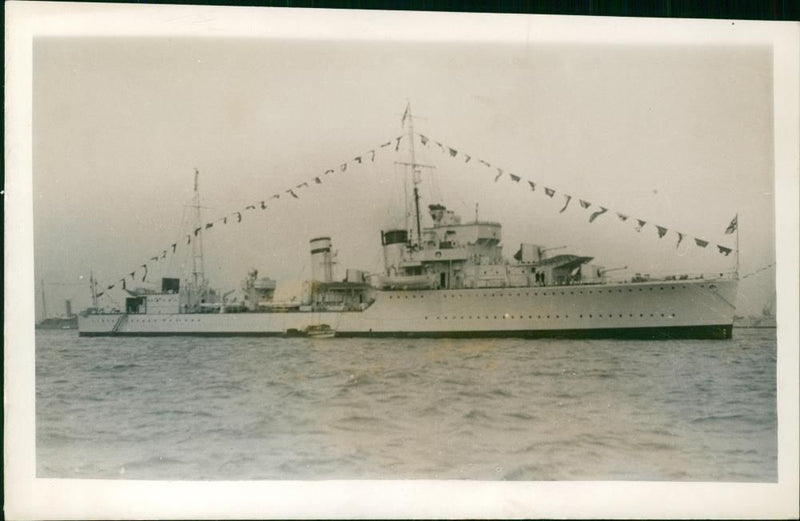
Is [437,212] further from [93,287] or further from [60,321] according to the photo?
[60,321]

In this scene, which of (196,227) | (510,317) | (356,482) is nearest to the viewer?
(356,482)

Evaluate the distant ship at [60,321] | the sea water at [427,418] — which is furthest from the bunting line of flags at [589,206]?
the distant ship at [60,321]

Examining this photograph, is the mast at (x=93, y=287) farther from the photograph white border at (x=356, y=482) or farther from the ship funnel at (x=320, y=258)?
the ship funnel at (x=320, y=258)

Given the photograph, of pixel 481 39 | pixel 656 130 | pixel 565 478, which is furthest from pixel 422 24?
pixel 565 478

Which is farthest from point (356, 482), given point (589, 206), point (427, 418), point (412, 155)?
point (589, 206)

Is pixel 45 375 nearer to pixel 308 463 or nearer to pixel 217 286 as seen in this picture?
pixel 217 286

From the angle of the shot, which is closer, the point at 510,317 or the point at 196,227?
the point at 196,227

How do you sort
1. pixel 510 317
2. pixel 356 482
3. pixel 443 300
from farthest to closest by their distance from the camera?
pixel 443 300 < pixel 510 317 < pixel 356 482
